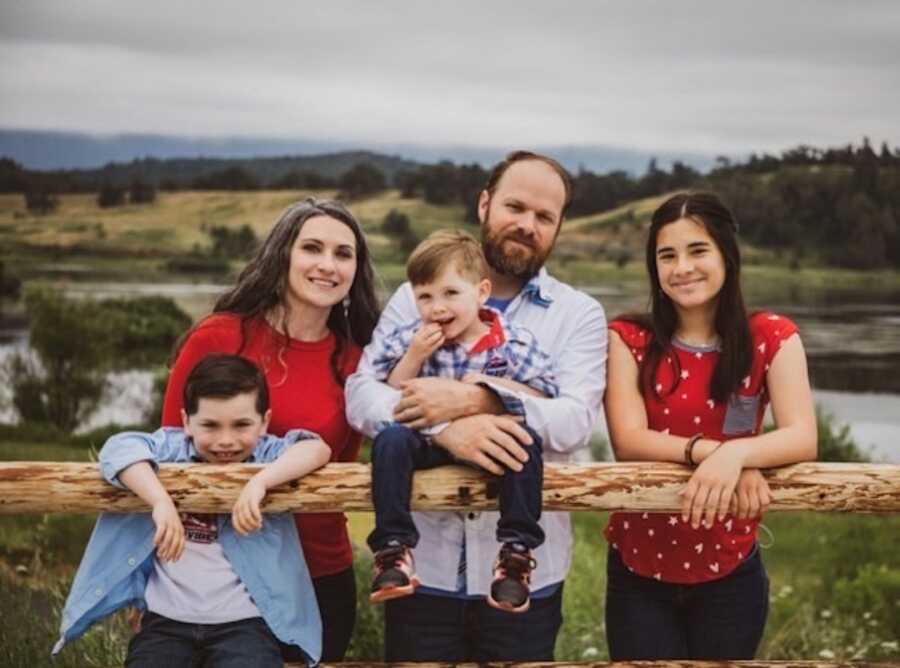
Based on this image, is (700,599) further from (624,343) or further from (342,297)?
(342,297)

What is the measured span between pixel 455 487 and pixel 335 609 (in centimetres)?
88

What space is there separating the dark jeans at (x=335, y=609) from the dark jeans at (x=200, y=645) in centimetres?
58

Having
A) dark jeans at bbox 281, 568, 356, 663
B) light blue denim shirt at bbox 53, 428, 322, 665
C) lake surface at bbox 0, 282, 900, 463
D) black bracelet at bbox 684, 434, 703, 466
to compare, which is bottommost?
lake surface at bbox 0, 282, 900, 463

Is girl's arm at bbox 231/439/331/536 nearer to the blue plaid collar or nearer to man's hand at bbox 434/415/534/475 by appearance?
man's hand at bbox 434/415/534/475

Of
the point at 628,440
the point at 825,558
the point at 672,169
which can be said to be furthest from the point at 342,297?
the point at 672,169

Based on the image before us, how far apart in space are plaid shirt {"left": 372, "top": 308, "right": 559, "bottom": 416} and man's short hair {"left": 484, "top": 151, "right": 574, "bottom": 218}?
58cm

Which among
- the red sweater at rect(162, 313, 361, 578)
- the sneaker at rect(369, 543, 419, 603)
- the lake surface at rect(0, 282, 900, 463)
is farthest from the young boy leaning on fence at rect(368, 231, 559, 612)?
the lake surface at rect(0, 282, 900, 463)

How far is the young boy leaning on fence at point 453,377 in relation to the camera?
3.46 m

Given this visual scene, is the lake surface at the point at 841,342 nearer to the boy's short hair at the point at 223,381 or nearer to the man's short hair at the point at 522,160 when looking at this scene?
the man's short hair at the point at 522,160

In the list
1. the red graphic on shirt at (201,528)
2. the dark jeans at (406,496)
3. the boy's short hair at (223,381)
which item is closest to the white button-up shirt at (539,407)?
the dark jeans at (406,496)

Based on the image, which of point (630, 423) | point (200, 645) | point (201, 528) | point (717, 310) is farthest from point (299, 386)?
point (717, 310)

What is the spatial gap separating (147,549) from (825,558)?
1912cm

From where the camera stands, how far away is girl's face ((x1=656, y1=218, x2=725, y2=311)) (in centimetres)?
369

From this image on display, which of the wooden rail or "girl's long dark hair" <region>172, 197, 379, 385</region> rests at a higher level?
"girl's long dark hair" <region>172, 197, 379, 385</region>
